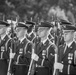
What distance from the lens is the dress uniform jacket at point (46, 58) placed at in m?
6.67

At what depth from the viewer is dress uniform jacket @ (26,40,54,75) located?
6.67m

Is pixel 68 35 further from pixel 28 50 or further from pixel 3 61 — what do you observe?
pixel 3 61

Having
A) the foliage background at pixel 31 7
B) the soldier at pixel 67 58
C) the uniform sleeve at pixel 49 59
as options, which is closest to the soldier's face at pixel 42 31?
the uniform sleeve at pixel 49 59

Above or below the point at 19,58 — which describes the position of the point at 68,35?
above

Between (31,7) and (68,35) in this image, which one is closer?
(68,35)

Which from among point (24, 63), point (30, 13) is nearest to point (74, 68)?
point (24, 63)

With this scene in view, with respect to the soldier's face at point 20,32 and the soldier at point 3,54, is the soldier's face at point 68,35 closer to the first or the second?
the soldier's face at point 20,32

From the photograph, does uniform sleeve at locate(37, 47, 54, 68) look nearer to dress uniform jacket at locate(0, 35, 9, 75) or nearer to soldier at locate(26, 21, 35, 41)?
soldier at locate(26, 21, 35, 41)

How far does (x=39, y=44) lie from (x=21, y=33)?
0.72m

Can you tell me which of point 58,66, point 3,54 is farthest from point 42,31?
point 58,66

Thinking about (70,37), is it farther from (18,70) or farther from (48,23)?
(18,70)

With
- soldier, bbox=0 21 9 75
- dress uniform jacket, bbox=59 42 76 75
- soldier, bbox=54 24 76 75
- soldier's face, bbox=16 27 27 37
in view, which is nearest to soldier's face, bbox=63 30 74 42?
soldier, bbox=54 24 76 75

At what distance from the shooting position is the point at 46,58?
6.78m

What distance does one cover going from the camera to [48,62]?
6691 millimetres
